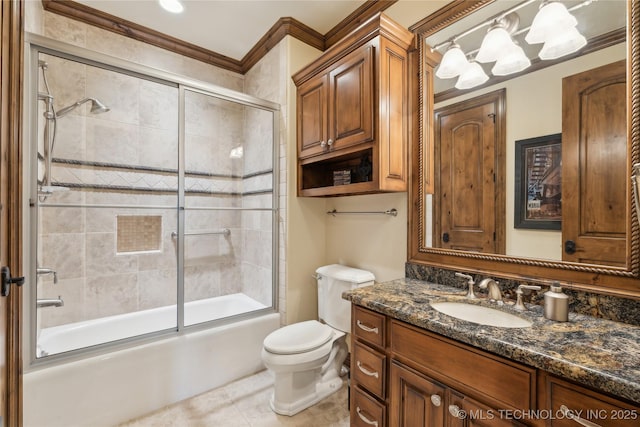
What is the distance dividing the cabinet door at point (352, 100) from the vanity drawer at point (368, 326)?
97cm

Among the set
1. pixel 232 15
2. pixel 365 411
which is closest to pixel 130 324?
pixel 365 411

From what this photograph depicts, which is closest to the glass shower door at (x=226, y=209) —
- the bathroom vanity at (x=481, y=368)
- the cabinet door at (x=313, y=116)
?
the cabinet door at (x=313, y=116)

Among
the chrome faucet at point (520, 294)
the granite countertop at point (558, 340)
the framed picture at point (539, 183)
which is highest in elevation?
the framed picture at point (539, 183)

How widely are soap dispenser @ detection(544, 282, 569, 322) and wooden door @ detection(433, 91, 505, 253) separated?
317mm

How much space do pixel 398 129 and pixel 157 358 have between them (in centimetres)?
205

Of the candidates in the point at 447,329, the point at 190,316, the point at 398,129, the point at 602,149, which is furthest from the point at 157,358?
the point at 602,149

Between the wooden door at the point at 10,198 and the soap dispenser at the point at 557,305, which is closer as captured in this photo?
the wooden door at the point at 10,198

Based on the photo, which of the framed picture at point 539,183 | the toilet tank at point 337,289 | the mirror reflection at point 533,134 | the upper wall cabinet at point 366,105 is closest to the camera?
the mirror reflection at point 533,134

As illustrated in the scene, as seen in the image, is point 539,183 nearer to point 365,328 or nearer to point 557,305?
point 557,305

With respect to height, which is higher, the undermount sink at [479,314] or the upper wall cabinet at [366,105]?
the upper wall cabinet at [366,105]

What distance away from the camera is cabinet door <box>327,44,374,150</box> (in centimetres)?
164

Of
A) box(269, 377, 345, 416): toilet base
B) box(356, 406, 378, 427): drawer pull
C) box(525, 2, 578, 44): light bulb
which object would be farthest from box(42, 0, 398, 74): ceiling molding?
→ box(269, 377, 345, 416): toilet base

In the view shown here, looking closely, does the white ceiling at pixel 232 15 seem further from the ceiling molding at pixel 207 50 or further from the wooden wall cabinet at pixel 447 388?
the wooden wall cabinet at pixel 447 388

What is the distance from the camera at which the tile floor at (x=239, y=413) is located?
1642mm
